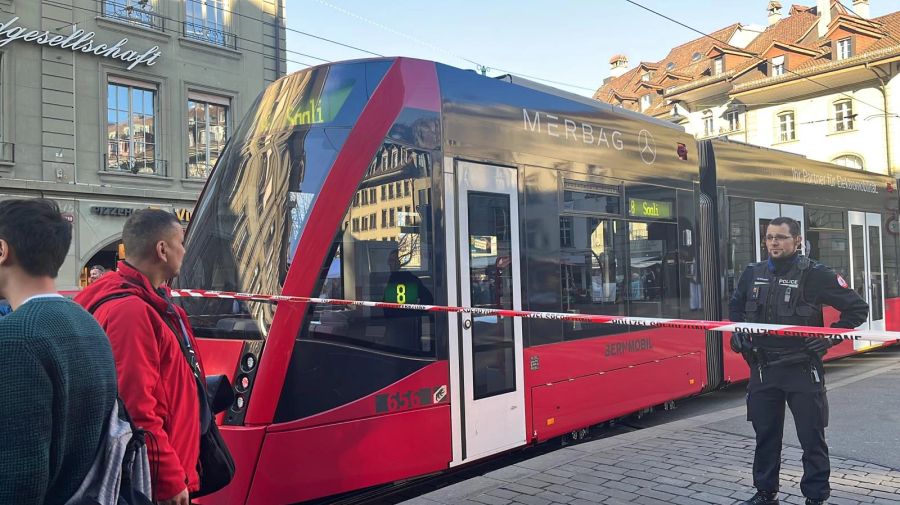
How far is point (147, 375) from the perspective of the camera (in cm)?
244

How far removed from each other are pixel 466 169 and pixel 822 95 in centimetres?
3667

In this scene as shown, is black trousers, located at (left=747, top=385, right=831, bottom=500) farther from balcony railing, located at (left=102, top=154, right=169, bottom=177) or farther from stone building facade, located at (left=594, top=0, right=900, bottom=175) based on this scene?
stone building facade, located at (left=594, top=0, right=900, bottom=175)

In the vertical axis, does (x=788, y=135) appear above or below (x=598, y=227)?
above

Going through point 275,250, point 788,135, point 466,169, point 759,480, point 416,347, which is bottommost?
point 759,480

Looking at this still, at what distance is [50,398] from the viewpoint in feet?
5.74

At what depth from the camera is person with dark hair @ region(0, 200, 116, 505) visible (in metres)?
1.70

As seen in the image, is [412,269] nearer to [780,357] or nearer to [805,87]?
[780,357]

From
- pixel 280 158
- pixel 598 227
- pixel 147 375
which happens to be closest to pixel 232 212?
pixel 280 158

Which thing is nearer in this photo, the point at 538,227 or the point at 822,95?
the point at 538,227

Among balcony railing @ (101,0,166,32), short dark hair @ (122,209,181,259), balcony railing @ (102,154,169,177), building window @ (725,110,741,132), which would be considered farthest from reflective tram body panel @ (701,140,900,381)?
building window @ (725,110,741,132)

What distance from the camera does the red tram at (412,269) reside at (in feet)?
14.9

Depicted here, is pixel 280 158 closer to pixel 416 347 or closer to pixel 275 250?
pixel 275 250

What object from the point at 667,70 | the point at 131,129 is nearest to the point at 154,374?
the point at 131,129

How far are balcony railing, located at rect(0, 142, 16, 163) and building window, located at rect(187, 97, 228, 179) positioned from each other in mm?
3945
